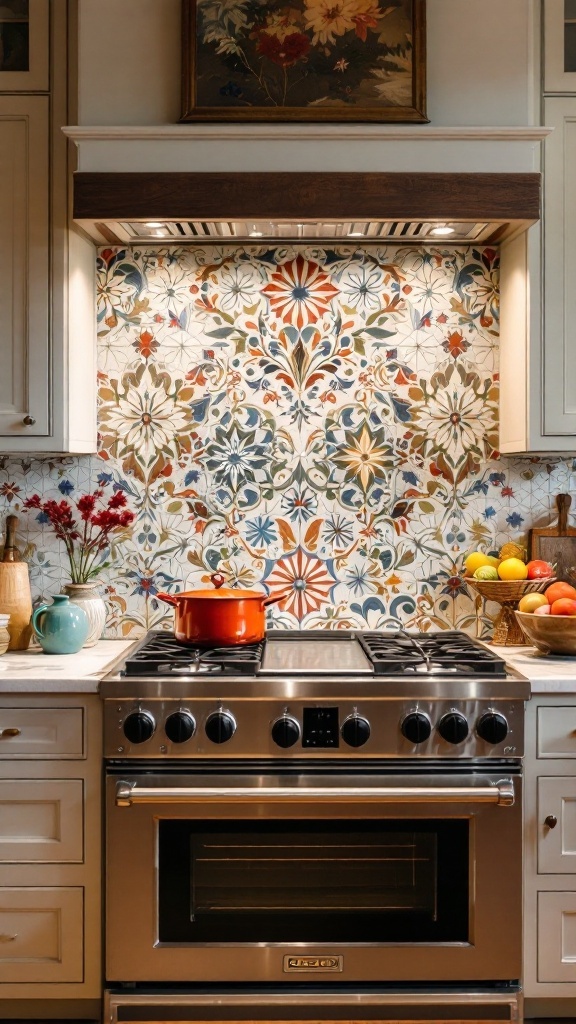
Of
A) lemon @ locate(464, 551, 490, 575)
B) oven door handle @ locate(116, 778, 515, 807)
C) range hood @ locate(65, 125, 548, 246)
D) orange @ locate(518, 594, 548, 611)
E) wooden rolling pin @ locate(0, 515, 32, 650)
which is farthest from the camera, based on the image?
lemon @ locate(464, 551, 490, 575)

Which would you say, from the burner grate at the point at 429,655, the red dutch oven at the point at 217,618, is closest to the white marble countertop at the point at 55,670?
the red dutch oven at the point at 217,618

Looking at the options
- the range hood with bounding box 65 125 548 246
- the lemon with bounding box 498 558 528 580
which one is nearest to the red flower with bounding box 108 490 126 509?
the range hood with bounding box 65 125 548 246

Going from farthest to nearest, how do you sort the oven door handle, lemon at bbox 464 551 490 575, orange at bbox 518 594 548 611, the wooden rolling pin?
lemon at bbox 464 551 490 575 < the wooden rolling pin < orange at bbox 518 594 548 611 < the oven door handle

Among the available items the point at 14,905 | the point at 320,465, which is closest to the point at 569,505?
the point at 320,465

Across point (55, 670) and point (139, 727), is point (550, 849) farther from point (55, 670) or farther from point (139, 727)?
point (55, 670)

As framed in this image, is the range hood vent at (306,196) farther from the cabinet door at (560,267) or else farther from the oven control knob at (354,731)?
the oven control knob at (354,731)

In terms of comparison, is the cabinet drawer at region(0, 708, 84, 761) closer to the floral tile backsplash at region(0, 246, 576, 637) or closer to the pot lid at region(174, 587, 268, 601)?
the pot lid at region(174, 587, 268, 601)

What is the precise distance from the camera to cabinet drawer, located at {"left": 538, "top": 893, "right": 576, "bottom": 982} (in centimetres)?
206

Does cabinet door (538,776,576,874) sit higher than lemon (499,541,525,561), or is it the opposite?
lemon (499,541,525,561)

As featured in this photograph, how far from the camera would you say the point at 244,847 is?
2037 millimetres

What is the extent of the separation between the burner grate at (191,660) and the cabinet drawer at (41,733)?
174 millimetres

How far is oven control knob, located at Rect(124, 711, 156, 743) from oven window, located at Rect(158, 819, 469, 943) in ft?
0.72

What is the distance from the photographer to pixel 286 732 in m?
2.00

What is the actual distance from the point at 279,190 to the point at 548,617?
4.20ft
